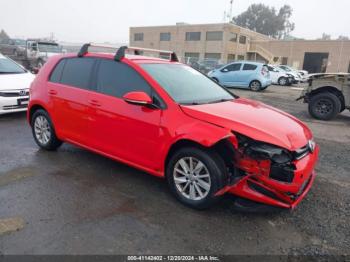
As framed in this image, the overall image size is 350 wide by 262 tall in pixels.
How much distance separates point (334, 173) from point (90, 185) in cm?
362

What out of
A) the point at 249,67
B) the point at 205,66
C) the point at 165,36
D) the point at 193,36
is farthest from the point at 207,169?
the point at 165,36

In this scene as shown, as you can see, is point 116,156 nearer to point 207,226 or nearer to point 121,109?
point 121,109

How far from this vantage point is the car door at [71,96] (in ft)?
14.5

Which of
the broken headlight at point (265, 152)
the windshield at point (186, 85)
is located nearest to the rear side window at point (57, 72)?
the windshield at point (186, 85)

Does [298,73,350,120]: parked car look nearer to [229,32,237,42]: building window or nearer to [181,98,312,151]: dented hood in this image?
[181,98,312,151]: dented hood

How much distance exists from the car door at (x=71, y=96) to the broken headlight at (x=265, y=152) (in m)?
2.28

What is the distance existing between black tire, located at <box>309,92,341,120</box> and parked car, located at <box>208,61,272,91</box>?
7178 millimetres

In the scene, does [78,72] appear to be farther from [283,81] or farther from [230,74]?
[283,81]

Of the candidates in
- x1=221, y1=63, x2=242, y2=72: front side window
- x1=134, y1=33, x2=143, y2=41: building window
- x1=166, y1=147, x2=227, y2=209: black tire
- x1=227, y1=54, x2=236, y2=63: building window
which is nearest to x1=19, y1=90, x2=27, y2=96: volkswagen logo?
x1=166, y1=147, x2=227, y2=209: black tire

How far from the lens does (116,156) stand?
411 cm

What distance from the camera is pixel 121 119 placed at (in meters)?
3.89

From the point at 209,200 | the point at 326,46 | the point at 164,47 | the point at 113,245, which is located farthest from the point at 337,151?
the point at 164,47

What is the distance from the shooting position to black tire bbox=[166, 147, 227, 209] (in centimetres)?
323

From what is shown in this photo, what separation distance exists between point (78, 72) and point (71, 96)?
39cm
